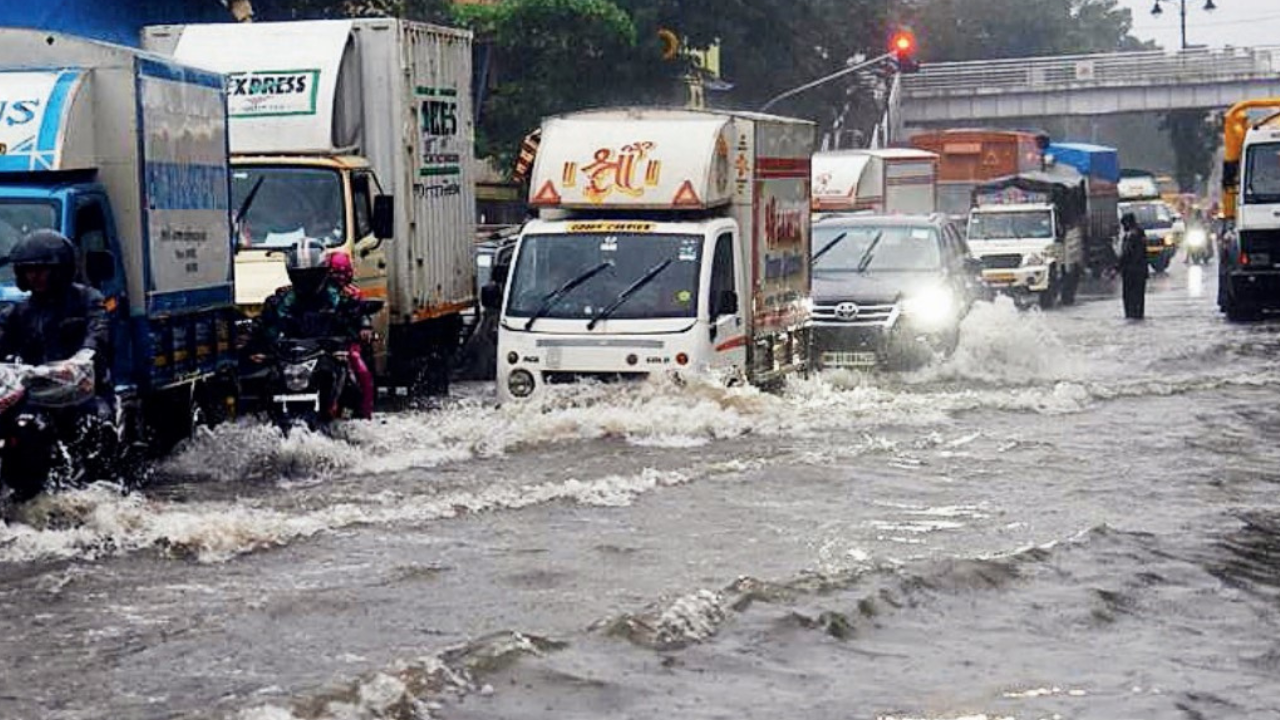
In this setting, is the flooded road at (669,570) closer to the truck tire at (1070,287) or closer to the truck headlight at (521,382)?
the truck headlight at (521,382)

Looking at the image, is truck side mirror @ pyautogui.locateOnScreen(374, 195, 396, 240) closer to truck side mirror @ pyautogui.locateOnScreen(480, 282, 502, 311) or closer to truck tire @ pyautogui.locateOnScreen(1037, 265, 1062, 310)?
truck side mirror @ pyautogui.locateOnScreen(480, 282, 502, 311)

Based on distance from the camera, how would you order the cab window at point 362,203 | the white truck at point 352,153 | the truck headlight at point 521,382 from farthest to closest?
Result: the cab window at point 362,203 < the white truck at point 352,153 < the truck headlight at point 521,382

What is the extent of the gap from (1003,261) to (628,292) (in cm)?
2534

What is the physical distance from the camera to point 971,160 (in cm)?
5200

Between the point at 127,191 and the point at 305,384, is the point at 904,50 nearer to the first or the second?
the point at 305,384

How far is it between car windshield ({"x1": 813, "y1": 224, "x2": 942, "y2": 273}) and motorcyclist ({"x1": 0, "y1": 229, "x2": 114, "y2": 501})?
13.3 m

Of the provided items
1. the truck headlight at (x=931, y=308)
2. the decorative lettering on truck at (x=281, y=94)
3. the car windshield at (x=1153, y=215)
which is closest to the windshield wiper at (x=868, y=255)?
the truck headlight at (x=931, y=308)

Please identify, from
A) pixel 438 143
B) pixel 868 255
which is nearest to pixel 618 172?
pixel 438 143

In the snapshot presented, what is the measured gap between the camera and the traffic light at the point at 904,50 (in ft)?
140

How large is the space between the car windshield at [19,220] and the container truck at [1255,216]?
22991mm

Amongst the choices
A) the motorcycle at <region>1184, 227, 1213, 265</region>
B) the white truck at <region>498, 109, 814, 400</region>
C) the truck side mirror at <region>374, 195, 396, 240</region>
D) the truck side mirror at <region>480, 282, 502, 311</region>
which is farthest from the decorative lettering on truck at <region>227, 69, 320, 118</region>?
the motorcycle at <region>1184, 227, 1213, 265</region>

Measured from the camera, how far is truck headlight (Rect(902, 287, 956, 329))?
79.9 ft

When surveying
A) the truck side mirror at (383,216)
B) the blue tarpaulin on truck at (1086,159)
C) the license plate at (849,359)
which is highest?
the blue tarpaulin on truck at (1086,159)

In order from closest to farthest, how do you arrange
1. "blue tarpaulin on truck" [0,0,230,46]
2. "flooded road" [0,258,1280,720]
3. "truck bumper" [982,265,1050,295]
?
"flooded road" [0,258,1280,720]
"blue tarpaulin on truck" [0,0,230,46]
"truck bumper" [982,265,1050,295]
